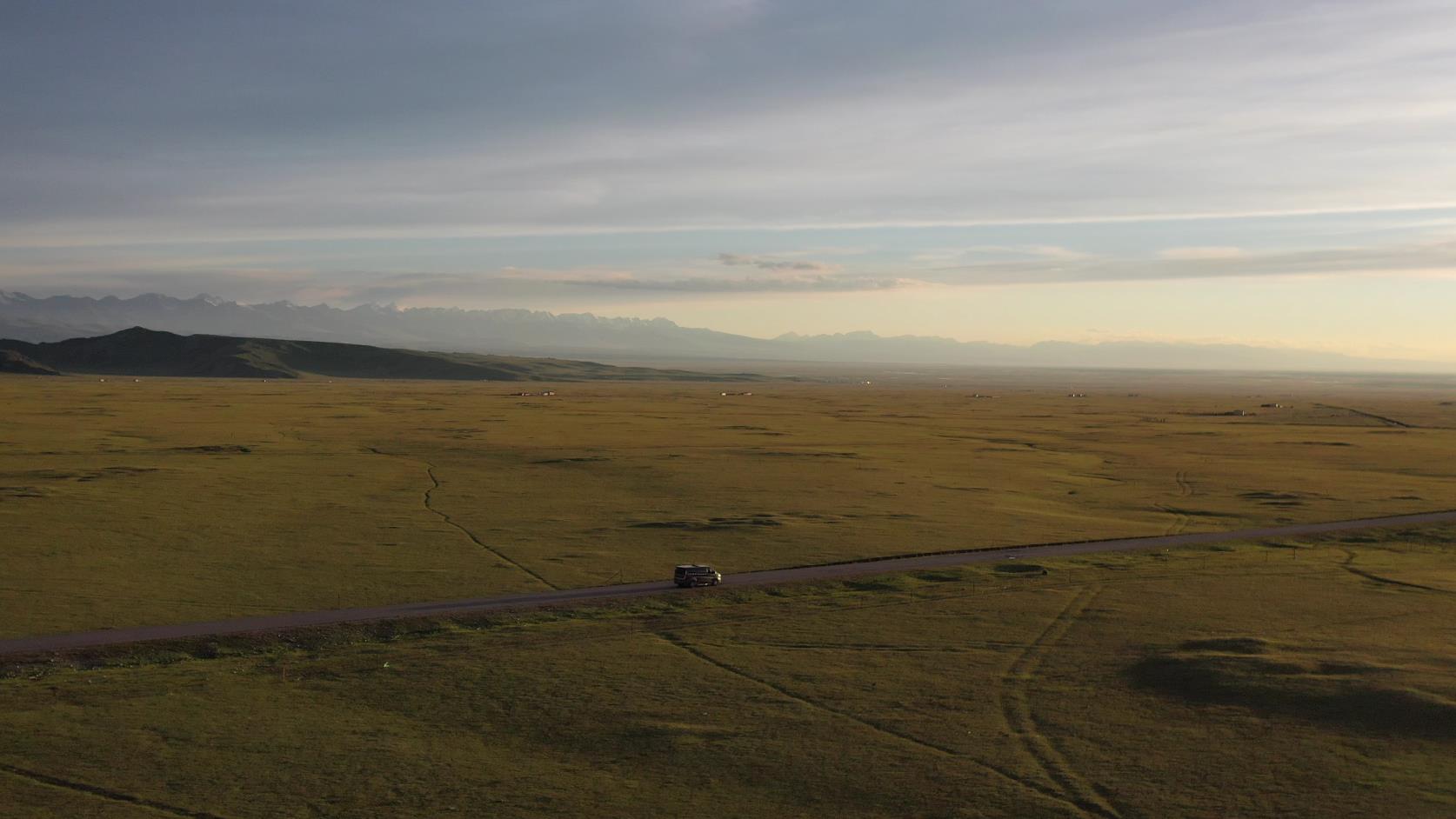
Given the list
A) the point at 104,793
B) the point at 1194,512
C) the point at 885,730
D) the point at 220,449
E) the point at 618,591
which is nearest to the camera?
the point at 104,793

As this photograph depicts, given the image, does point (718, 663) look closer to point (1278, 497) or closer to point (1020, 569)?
point (1020, 569)

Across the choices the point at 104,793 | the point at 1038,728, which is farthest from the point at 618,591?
the point at 104,793

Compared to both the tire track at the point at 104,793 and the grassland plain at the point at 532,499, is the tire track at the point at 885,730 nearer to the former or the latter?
the grassland plain at the point at 532,499

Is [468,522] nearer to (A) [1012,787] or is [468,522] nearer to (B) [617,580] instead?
(B) [617,580]

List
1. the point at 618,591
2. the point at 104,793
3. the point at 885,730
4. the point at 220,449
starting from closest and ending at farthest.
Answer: the point at 104,793 → the point at 885,730 → the point at 618,591 → the point at 220,449

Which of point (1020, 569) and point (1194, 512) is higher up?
point (1194, 512)

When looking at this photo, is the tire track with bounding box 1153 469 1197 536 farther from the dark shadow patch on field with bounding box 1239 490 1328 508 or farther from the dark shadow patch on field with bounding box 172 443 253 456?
the dark shadow patch on field with bounding box 172 443 253 456

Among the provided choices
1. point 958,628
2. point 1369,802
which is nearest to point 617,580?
point 958,628
